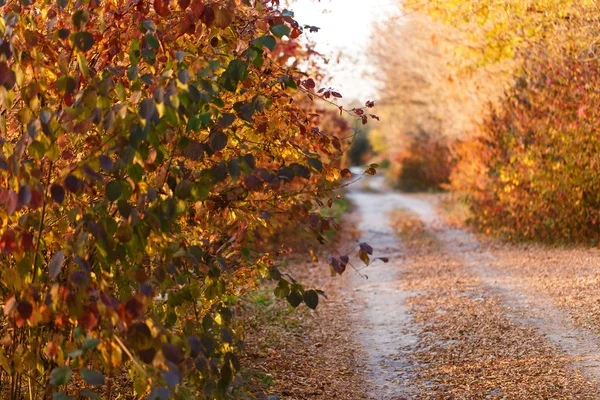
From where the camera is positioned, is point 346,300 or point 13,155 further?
point 346,300

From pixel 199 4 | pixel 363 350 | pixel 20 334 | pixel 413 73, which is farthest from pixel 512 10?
pixel 413 73

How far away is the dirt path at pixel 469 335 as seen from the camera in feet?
15.9

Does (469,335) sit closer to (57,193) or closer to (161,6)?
(161,6)

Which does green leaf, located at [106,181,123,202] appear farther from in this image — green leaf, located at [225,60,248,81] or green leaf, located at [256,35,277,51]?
green leaf, located at [256,35,277,51]

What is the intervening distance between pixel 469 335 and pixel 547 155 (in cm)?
541

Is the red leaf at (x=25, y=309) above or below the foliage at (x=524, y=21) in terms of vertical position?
below

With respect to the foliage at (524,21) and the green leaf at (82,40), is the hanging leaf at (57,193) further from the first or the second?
the foliage at (524,21)

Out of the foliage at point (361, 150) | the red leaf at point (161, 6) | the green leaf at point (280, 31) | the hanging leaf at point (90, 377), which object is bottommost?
the foliage at point (361, 150)

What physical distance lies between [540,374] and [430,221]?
11.1m

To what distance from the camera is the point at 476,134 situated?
48.3ft

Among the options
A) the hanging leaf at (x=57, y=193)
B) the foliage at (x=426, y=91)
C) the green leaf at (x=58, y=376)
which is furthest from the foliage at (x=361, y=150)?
the green leaf at (x=58, y=376)

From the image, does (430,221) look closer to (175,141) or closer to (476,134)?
(476,134)

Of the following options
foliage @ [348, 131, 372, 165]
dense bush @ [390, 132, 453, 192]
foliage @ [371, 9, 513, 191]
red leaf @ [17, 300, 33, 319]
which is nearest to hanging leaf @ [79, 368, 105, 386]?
red leaf @ [17, 300, 33, 319]

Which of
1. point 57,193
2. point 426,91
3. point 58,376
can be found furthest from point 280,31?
point 426,91
